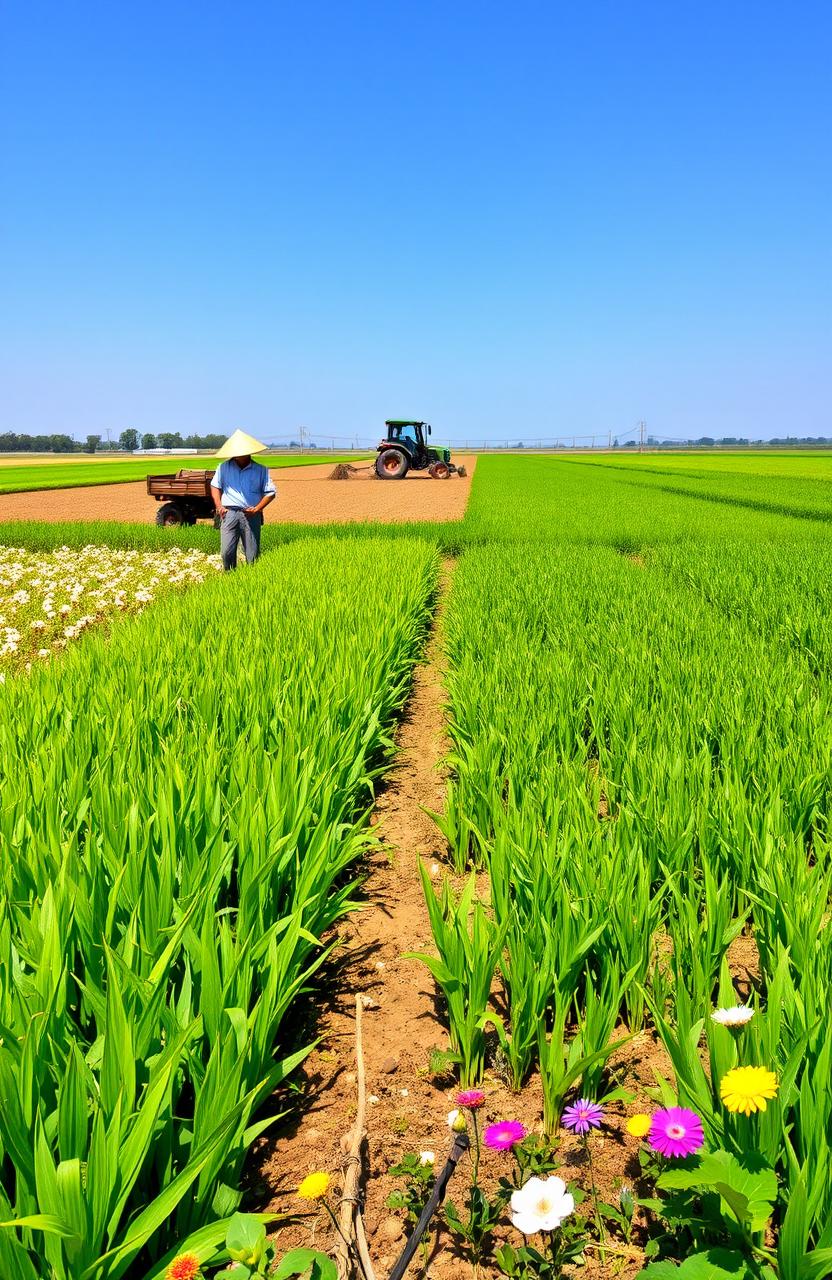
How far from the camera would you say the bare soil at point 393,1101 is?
1480 mm

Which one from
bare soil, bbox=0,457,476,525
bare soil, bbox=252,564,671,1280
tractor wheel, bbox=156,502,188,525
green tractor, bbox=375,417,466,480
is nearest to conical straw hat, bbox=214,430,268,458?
bare soil, bbox=252,564,671,1280

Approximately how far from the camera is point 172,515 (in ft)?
50.1

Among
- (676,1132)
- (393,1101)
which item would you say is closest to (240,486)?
(393,1101)

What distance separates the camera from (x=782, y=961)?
1.61 m

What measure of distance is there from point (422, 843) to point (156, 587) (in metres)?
7.20

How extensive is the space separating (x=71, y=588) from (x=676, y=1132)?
8505 mm

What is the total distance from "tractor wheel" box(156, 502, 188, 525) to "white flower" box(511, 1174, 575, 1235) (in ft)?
49.7

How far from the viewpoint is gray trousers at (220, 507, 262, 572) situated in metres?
8.27

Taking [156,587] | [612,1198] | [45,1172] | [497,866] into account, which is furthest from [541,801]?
[156,587]

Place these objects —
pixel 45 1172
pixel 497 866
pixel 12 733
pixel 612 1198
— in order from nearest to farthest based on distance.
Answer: pixel 45 1172, pixel 612 1198, pixel 497 866, pixel 12 733

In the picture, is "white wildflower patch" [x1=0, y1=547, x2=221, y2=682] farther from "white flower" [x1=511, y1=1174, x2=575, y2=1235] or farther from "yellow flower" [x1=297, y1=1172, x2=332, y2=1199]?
"white flower" [x1=511, y1=1174, x2=575, y2=1235]

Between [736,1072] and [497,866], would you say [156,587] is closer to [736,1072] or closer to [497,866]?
[497,866]

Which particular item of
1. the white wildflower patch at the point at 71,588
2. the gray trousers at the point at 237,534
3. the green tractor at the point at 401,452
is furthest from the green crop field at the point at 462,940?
the green tractor at the point at 401,452

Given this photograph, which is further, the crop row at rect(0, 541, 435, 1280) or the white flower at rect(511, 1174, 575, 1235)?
the crop row at rect(0, 541, 435, 1280)
